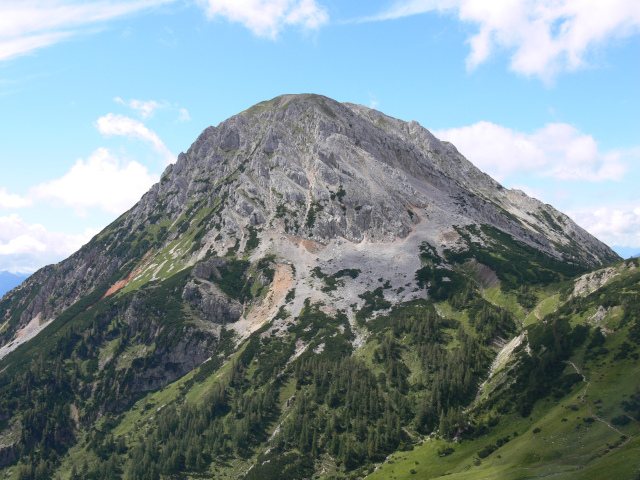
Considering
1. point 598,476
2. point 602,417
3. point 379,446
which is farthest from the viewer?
point 379,446

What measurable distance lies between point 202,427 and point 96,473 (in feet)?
155

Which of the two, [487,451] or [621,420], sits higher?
[621,420]

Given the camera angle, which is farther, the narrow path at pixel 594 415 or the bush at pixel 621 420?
the bush at pixel 621 420

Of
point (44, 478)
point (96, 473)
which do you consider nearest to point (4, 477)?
point (44, 478)

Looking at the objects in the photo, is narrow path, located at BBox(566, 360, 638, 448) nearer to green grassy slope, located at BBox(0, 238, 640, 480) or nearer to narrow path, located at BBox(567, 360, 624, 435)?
narrow path, located at BBox(567, 360, 624, 435)

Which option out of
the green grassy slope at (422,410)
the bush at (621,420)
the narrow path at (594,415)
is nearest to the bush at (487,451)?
the green grassy slope at (422,410)

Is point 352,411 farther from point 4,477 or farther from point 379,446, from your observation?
point 4,477

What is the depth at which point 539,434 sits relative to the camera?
113812mm

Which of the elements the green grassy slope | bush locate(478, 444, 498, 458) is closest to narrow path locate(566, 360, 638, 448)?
the green grassy slope

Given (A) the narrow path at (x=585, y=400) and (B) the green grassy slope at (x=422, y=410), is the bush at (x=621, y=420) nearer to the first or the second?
(B) the green grassy slope at (x=422, y=410)

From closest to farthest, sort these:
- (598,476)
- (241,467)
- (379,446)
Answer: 1. (598,476)
2. (379,446)
3. (241,467)

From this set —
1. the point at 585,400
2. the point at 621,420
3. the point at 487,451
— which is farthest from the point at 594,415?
the point at 487,451

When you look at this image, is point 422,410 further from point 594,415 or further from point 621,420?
point 621,420

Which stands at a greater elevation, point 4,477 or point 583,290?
point 583,290
